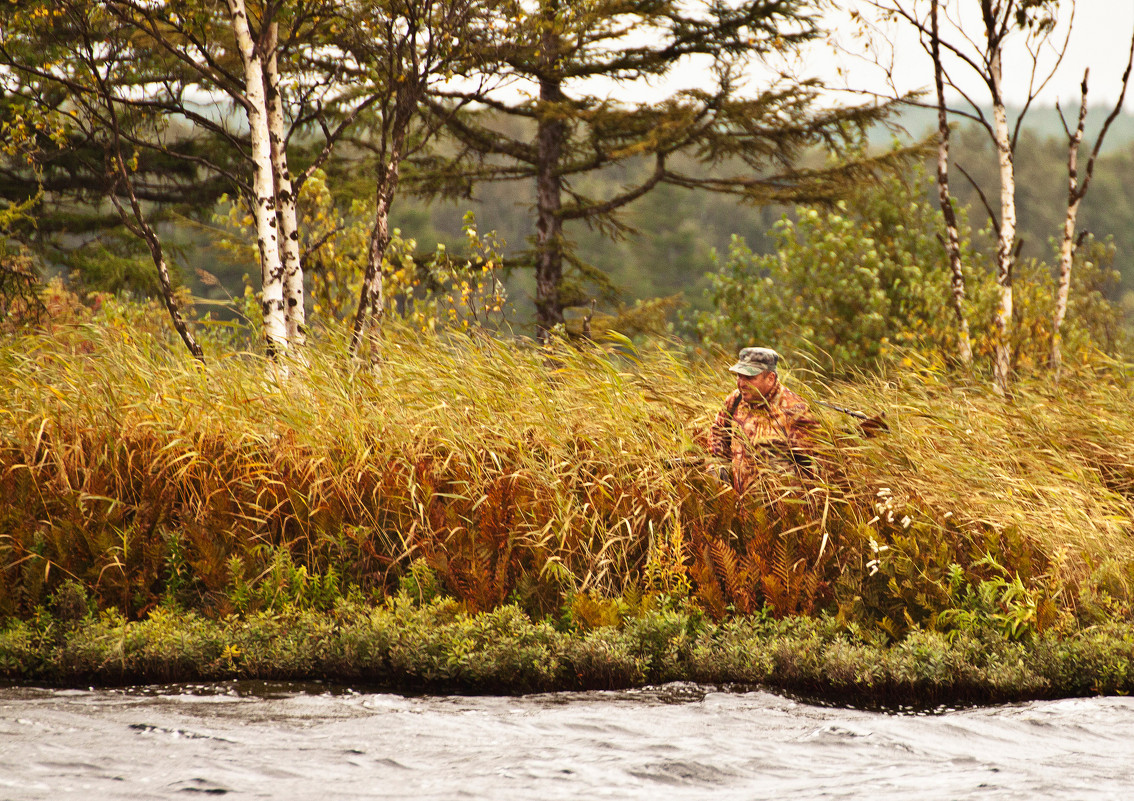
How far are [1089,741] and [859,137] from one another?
13.8 meters

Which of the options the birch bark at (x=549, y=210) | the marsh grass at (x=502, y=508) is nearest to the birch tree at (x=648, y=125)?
the birch bark at (x=549, y=210)

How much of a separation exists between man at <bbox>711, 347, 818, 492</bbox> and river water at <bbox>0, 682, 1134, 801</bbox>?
1.75 metres

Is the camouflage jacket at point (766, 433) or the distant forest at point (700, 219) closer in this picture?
the camouflage jacket at point (766, 433)

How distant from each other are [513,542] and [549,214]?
11.9 m

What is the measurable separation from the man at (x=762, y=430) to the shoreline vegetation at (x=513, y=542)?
0.47 ft

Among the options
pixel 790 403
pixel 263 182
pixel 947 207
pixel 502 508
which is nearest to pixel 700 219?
pixel 947 207

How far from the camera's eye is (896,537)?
5707mm

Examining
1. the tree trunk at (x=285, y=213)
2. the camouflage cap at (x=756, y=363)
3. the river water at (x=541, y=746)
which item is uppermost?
the tree trunk at (x=285, y=213)

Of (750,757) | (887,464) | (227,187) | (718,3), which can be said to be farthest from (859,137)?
(750,757)

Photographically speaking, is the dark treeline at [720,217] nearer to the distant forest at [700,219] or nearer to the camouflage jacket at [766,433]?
the distant forest at [700,219]

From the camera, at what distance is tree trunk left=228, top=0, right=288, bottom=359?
27.5 ft

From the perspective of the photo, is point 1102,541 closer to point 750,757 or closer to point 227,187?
point 750,757

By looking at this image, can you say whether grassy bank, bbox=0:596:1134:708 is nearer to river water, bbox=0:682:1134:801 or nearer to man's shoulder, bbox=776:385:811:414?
river water, bbox=0:682:1134:801

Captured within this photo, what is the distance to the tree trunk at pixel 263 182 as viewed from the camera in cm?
839
